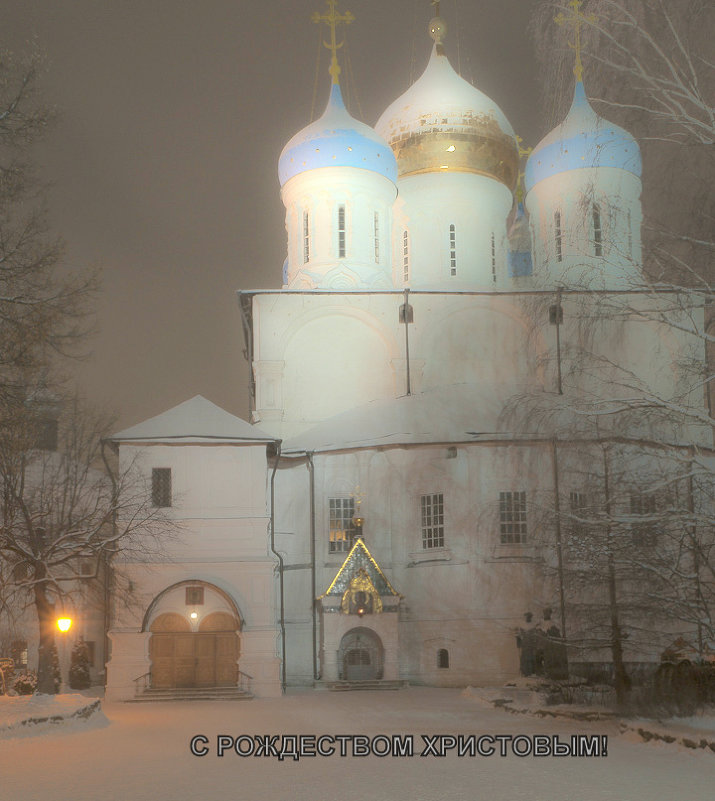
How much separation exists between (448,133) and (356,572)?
525 inches

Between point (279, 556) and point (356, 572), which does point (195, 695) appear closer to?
point (279, 556)

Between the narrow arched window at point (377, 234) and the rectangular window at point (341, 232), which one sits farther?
the narrow arched window at point (377, 234)

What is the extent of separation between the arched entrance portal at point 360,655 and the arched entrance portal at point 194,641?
9.17ft

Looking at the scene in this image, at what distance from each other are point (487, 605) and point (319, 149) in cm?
1309

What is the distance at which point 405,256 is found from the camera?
35.0 m

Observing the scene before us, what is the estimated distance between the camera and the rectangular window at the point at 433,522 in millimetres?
28688

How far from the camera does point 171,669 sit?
2586cm

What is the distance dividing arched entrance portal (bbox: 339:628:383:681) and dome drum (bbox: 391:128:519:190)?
13.6m

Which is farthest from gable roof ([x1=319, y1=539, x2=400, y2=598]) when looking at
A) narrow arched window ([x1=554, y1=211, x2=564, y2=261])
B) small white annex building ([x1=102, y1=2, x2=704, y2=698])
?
narrow arched window ([x1=554, y1=211, x2=564, y2=261])

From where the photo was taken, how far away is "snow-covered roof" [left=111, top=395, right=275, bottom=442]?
1073 inches


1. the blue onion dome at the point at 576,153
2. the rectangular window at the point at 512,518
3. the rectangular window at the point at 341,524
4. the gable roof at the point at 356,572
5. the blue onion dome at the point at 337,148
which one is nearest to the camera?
the gable roof at the point at 356,572

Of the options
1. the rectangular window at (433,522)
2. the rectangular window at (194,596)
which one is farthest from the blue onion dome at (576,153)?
the rectangular window at (194,596)

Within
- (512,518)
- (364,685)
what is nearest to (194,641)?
(364,685)

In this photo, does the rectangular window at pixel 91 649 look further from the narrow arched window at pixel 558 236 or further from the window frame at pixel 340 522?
the narrow arched window at pixel 558 236
